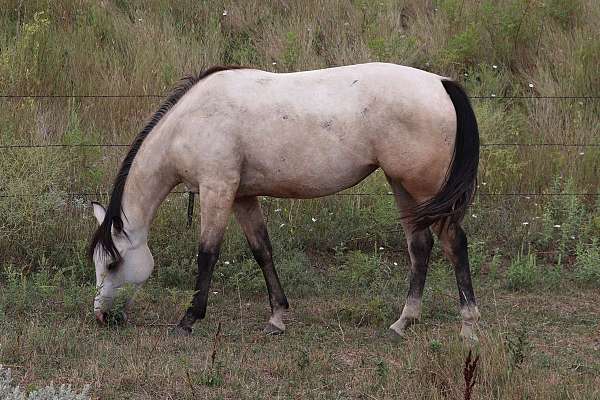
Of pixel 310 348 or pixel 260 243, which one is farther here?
pixel 260 243

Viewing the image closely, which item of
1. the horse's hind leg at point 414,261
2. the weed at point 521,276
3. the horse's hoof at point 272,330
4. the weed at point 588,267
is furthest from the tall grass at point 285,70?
the horse's hind leg at point 414,261

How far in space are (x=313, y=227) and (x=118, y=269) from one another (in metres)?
2.21

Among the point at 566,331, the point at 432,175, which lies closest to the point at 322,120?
the point at 432,175

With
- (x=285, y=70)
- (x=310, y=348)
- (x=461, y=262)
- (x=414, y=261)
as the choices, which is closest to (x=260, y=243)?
(x=310, y=348)

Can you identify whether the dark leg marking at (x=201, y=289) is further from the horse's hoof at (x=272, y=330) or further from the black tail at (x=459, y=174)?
the black tail at (x=459, y=174)

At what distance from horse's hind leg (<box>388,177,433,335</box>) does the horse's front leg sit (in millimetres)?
1148

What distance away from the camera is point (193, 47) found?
10.6 metres

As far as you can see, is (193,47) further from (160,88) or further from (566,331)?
(566,331)

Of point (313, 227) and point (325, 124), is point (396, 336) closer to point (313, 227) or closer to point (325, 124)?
point (325, 124)

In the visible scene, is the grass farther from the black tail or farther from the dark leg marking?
the black tail

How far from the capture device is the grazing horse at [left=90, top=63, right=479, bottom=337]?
19.7ft

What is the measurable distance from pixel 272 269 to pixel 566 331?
2.06 m

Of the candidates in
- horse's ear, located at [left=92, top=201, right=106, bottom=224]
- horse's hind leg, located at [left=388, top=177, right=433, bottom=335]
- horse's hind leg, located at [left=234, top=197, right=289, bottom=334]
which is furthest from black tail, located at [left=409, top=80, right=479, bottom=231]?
horse's ear, located at [left=92, top=201, right=106, bottom=224]

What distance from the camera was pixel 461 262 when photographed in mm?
6219
